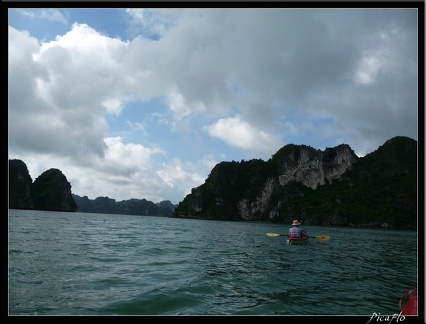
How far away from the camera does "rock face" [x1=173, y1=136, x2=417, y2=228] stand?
129125 millimetres

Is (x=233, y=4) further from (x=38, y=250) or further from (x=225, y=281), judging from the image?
(x=38, y=250)

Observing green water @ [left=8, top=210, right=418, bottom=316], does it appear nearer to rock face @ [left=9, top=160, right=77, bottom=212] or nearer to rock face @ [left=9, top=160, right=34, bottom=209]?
rock face @ [left=9, top=160, right=34, bottom=209]

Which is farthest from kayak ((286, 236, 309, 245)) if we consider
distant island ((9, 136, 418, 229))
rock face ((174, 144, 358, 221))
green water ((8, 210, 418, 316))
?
rock face ((174, 144, 358, 221))

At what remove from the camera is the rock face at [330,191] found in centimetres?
12912

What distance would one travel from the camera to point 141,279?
1159 cm

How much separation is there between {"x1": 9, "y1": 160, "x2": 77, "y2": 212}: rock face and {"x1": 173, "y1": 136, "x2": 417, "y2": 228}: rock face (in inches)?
3236

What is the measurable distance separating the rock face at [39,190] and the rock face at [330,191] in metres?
82.2

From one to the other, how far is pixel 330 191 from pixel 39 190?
590ft

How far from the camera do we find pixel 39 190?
19012 centimetres

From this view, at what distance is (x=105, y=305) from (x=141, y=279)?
11.3 feet

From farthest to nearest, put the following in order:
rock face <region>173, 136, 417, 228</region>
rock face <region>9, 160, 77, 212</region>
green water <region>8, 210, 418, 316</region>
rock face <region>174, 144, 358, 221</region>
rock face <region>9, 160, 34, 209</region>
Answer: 1. rock face <region>174, 144, 358, 221</region>
2. rock face <region>9, 160, 77, 212</region>
3. rock face <region>9, 160, 34, 209</region>
4. rock face <region>173, 136, 417, 228</region>
5. green water <region>8, 210, 418, 316</region>

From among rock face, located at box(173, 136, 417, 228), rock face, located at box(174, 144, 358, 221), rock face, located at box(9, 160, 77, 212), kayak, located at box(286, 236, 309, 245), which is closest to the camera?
kayak, located at box(286, 236, 309, 245)
